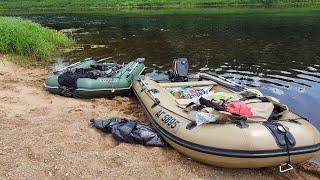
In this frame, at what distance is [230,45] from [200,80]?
1106 centimetres

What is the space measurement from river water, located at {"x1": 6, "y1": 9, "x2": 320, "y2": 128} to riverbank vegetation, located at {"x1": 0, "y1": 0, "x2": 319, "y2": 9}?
17038 mm

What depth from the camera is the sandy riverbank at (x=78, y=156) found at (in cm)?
684

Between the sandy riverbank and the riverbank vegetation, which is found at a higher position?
the riverbank vegetation

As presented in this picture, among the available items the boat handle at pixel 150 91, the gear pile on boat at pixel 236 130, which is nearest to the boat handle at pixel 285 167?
the gear pile on boat at pixel 236 130

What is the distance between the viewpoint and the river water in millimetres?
13625

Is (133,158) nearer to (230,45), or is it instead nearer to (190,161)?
(190,161)

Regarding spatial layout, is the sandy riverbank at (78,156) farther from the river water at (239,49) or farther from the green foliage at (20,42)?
the green foliage at (20,42)

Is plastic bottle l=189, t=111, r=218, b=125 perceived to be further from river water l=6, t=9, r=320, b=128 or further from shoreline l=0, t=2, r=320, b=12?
shoreline l=0, t=2, r=320, b=12

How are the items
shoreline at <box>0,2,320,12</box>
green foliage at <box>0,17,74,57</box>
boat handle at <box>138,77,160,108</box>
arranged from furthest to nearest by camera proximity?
1. shoreline at <box>0,2,320,12</box>
2. green foliage at <box>0,17,74,57</box>
3. boat handle at <box>138,77,160,108</box>

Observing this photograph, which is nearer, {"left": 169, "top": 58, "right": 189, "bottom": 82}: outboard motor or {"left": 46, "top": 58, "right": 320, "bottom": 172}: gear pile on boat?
{"left": 46, "top": 58, "right": 320, "bottom": 172}: gear pile on boat

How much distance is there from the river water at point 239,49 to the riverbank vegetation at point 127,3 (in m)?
17.0

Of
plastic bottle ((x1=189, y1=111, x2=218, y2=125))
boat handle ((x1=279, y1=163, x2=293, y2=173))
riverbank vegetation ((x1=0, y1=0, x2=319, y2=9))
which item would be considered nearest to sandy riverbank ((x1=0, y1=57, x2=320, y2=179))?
boat handle ((x1=279, y1=163, x2=293, y2=173))

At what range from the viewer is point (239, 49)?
21.0 m

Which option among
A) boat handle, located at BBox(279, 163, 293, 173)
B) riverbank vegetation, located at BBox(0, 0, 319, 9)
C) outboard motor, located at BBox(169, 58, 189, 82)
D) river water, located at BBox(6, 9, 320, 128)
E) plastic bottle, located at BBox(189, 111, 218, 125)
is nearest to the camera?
boat handle, located at BBox(279, 163, 293, 173)
